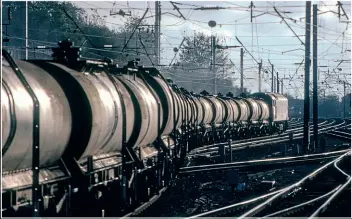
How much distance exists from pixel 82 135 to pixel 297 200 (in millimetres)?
7535

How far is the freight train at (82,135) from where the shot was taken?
8.09m

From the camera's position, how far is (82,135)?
10.1m

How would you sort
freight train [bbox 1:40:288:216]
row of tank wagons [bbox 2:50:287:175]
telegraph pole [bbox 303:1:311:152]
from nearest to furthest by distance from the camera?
row of tank wagons [bbox 2:50:287:175] < freight train [bbox 1:40:288:216] < telegraph pole [bbox 303:1:311:152]

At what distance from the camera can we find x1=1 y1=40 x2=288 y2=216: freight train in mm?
8094

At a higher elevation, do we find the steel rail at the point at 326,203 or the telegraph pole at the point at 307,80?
the telegraph pole at the point at 307,80

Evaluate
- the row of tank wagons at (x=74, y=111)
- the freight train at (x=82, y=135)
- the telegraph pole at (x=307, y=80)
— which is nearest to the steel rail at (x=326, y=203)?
the freight train at (x=82, y=135)

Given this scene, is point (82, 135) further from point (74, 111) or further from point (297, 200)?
point (297, 200)

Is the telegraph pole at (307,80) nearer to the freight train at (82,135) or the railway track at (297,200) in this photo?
the railway track at (297,200)

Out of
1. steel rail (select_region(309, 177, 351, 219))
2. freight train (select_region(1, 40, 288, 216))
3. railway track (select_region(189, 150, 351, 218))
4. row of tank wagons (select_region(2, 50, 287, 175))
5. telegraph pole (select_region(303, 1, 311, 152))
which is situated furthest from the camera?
telegraph pole (select_region(303, 1, 311, 152))

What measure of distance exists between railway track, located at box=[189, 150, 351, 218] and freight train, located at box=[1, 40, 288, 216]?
2.13 m

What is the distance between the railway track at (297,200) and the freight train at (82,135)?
2.13 metres

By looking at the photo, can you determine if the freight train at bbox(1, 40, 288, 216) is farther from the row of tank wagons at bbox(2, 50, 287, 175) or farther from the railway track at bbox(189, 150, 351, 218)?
the railway track at bbox(189, 150, 351, 218)

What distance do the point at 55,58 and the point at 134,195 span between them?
12.1ft

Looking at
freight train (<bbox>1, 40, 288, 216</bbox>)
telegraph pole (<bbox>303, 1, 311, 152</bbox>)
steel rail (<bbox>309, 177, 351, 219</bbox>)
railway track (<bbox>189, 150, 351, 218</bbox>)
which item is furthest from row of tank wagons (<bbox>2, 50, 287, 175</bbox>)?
telegraph pole (<bbox>303, 1, 311, 152</bbox>)
